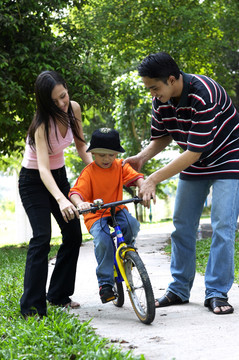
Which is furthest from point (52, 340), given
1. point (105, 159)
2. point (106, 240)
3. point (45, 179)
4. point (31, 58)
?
point (31, 58)

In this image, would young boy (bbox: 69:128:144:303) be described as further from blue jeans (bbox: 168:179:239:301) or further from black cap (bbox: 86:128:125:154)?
blue jeans (bbox: 168:179:239:301)

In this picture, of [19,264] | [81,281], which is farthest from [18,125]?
[81,281]

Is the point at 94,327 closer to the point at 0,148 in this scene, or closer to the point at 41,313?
the point at 41,313

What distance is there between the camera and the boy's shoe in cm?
478

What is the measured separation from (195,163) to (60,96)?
1238mm

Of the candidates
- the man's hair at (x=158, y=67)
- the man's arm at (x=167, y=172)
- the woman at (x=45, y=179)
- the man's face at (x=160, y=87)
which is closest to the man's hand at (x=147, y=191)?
the man's arm at (x=167, y=172)

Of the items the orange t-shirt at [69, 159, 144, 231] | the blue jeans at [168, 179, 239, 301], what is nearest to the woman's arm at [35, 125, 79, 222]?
the orange t-shirt at [69, 159, 144, 231]

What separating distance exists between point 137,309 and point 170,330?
496mm

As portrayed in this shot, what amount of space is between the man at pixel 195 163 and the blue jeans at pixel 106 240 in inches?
16.3

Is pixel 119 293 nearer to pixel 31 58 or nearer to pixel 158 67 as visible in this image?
pixel 158 67

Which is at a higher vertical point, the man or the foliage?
the foliage

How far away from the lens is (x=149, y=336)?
398 centimetres

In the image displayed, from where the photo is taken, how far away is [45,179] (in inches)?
178

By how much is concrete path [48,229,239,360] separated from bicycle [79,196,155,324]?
13 cm
